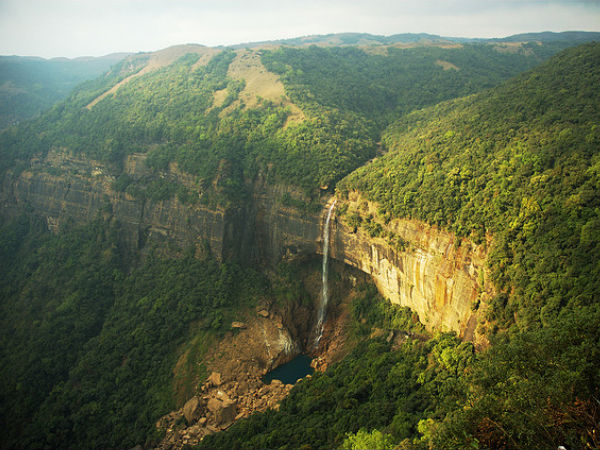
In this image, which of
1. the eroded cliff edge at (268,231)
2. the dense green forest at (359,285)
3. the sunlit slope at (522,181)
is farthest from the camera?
the eroded cliff edge at (268,231)

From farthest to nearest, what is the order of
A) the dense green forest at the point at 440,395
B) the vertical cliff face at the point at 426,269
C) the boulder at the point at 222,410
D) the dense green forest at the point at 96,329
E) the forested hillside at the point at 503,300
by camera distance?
the dense green forest at the point at 96,329 → the boulder at the point at 222,410 → the vertical cliff face at the point at 426,269 → the forested hillside at the point at 503,300 → the dense green forest at the point at 440,395

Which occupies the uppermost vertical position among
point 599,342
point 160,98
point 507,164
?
point 160,98

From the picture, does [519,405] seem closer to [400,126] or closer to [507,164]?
[507,164]

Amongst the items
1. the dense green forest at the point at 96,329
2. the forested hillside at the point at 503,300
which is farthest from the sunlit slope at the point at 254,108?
the forested hillside at the point at 503,300

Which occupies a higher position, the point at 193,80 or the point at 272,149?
the point at 193,80

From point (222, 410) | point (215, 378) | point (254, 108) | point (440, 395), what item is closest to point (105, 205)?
point (254, 108)

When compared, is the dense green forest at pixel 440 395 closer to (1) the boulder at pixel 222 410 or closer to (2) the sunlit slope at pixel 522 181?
(1) the boulder at pixel 222 410

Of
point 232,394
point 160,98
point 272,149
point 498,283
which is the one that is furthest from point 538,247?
point 160,98
